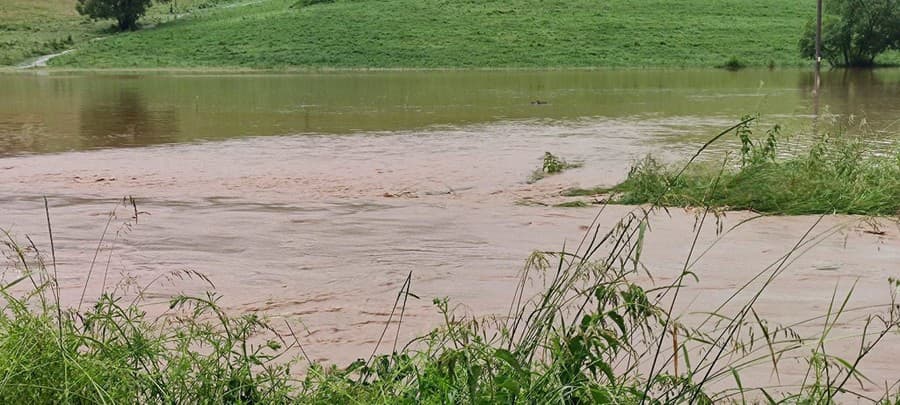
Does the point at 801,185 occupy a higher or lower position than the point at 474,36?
lower

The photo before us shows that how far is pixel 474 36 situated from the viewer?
200 feet

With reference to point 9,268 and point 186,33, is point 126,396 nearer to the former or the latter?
point 9,268

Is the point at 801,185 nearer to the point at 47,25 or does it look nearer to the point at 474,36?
the point at 474,36

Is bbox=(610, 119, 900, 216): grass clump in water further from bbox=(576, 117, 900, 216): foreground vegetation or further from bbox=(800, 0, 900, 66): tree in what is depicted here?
bbox=(800, 0, 900, 66): tree

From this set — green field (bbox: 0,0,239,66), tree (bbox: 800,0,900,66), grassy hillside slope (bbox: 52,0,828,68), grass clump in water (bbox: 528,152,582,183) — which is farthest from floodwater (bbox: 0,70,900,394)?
green field (bbox: 0,0,239,66)

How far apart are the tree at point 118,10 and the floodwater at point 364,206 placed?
47.0m

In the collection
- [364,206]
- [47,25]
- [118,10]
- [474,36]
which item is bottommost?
[364,206]

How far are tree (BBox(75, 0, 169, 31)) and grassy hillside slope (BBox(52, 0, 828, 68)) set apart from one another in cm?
230

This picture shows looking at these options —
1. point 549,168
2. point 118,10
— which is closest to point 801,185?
point 549,168

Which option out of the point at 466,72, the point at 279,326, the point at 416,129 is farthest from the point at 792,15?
the point at 279,326

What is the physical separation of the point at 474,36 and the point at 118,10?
28526 mm

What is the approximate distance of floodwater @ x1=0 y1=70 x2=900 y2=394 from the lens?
6418mm

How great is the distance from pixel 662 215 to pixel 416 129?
33.5ft

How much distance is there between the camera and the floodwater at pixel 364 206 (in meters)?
6.42
